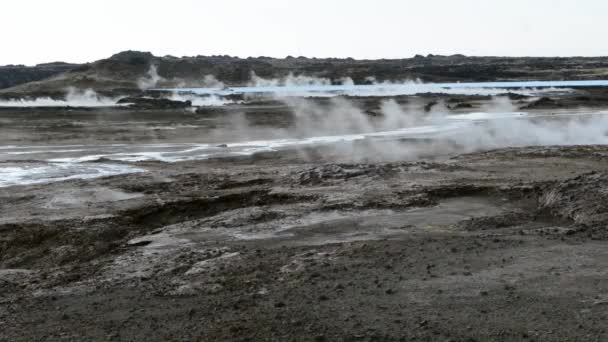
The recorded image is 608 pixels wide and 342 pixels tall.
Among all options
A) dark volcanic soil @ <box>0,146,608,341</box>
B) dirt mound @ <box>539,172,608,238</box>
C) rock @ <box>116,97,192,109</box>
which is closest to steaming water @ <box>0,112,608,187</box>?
dark volcanic soil @ <box>0,146,608,341</box>

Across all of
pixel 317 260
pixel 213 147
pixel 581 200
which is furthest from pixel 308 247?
pixel 213 147

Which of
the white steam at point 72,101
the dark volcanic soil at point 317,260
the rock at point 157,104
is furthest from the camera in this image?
the white steam at point 72,101

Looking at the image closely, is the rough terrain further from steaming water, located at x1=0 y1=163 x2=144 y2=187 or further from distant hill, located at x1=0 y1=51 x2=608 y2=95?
Result: distant hill, located at x1=0 y1=51 x2=608 y2=95

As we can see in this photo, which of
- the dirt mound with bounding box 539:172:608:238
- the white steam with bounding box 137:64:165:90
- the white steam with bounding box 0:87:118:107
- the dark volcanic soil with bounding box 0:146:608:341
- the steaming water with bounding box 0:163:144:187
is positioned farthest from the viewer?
the white steam with bounding box 137:64:165:90

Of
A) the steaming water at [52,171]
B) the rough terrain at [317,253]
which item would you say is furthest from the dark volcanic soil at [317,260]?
the steaming water at [52,171]

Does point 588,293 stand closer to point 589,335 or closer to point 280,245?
point 589,335

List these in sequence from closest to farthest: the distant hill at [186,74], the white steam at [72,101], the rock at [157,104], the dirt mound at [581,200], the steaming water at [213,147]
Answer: the dirt mound at [581,200], the steaming water at [213,147], the rock at [157,104], the white steam at [72,101], the distant hill at [186,74]

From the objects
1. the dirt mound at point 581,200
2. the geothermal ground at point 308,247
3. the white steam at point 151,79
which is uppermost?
the white steam at point 151,79

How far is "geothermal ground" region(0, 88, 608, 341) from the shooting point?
5867 mm

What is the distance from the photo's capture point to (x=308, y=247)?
27.6 ft

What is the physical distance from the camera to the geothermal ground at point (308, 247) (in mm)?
5867

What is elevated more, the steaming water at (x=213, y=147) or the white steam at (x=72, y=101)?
the white steam at (x=72, y=101)

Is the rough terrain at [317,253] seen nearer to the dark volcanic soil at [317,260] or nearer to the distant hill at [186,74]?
the dark volcanic soil at [317,260]

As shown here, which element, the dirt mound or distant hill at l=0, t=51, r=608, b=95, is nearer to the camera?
the dirt mound
